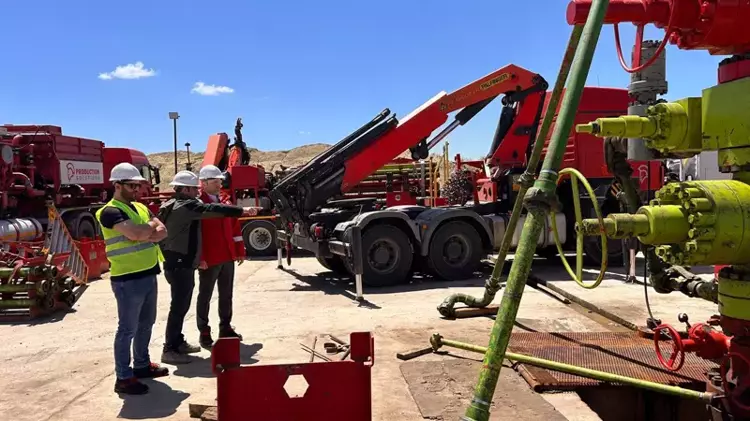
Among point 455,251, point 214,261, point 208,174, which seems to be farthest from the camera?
point 455,251

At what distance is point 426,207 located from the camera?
10.6 metres

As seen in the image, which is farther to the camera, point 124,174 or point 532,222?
point 124,174

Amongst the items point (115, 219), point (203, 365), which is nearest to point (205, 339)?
point (203, 365)

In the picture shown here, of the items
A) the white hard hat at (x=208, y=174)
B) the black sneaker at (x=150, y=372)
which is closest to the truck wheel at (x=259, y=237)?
the white hard hat at (x=208, y=174)

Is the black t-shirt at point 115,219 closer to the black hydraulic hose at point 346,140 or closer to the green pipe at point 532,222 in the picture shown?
the green pipe at point 532,222

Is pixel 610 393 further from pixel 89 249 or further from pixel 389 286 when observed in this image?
pixel 89 249

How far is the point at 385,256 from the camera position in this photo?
984cm

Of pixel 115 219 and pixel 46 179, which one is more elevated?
pixel 46 179

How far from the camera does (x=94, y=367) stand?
5738 millimetres

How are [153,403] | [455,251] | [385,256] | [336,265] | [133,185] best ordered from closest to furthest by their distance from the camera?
[153,403], [133,185], [385,256], [455,251], [336,265]

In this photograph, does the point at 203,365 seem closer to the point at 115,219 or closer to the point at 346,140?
the point at 115,219

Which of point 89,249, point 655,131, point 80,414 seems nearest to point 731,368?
point 655,131

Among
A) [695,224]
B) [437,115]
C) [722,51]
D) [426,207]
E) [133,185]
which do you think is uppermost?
[437,115]

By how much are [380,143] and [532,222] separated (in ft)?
26.8
